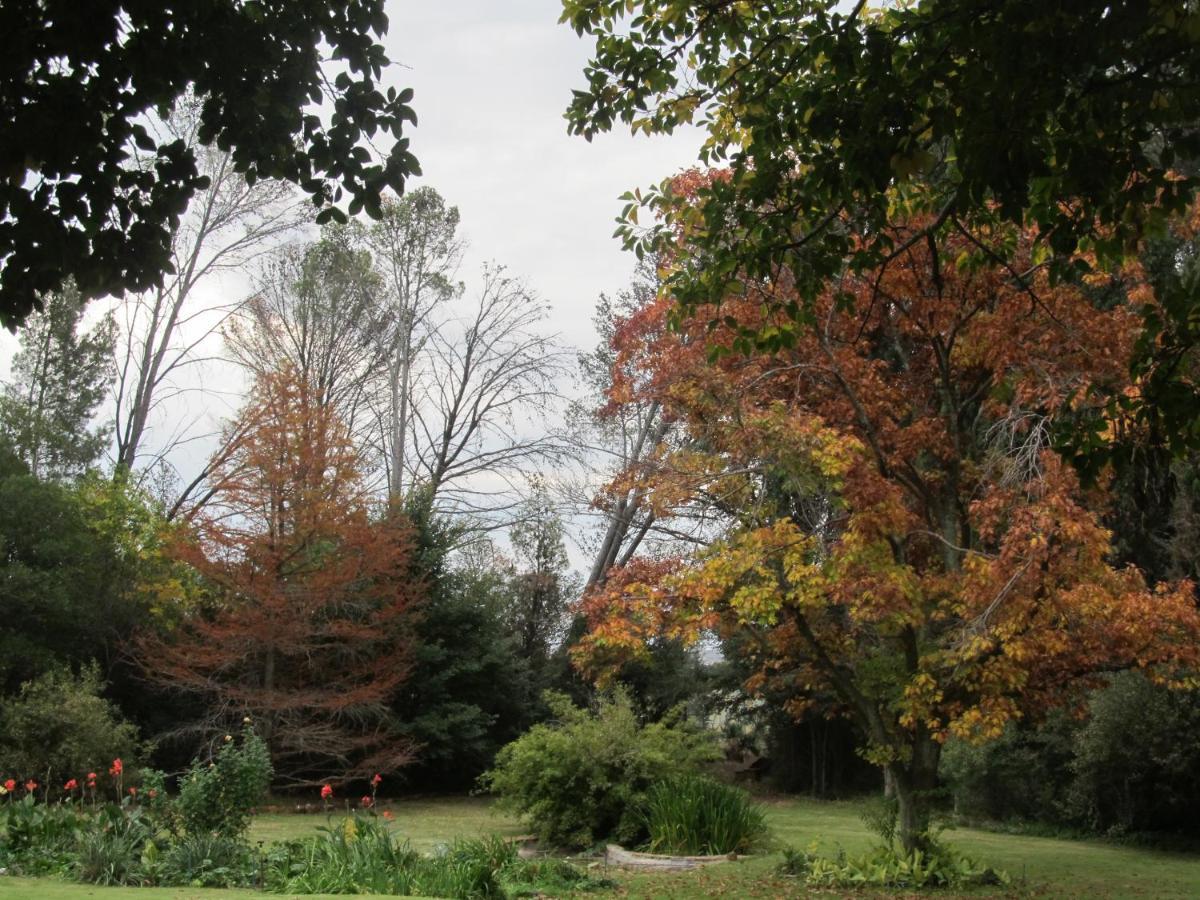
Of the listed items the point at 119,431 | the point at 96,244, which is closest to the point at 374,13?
the point at 96,244

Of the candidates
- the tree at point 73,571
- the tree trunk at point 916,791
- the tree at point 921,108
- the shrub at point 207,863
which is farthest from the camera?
the tree at point 73,571

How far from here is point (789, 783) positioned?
2547 centimetres

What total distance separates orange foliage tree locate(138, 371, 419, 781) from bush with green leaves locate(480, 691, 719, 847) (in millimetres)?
6627

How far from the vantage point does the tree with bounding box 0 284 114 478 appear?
91.2 ft

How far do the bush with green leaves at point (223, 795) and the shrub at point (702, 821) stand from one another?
15.8 ft

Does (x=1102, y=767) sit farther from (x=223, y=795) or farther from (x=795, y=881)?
(x=223, y=795)

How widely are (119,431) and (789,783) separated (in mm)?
18101

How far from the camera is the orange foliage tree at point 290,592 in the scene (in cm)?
1953

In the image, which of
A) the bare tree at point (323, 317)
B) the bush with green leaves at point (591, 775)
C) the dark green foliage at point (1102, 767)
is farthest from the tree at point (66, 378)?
the dark green foliage at point (1102, 767)

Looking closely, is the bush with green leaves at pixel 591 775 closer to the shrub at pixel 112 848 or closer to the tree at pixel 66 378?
the shrub at pixel 112 848

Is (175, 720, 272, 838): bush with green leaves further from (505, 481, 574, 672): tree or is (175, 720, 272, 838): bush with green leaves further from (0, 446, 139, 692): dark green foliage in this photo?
(505, 481, 574, 672): tree

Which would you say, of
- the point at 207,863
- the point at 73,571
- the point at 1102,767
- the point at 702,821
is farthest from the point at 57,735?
the point at 1102,767

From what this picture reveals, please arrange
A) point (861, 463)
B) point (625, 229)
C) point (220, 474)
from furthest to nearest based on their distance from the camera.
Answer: point (220, 474), point (861, 463), point (625, 229)

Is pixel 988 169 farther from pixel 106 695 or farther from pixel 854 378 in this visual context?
pixel 106 695
